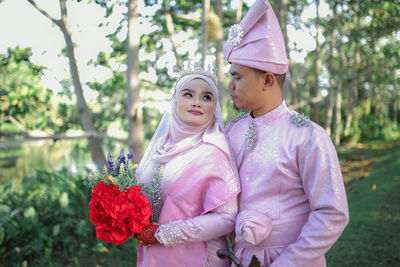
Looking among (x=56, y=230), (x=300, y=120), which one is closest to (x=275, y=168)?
(x=300, y=120)

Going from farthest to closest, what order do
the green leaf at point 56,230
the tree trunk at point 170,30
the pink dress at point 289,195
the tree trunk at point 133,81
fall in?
the tree trunk at point 170,30, the green leaf at point 56,230, the tree trunk at point 133,81, the pink dress at point 289,195

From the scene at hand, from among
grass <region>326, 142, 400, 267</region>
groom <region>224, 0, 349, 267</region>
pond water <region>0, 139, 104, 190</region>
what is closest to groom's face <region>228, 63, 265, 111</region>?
groom <region>224, 0, 349, 267</region>

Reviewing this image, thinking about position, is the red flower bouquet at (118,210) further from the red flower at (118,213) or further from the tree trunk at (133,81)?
the tree trunk at (133,81)

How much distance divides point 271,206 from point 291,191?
14 cm

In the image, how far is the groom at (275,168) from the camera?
160 centimetres

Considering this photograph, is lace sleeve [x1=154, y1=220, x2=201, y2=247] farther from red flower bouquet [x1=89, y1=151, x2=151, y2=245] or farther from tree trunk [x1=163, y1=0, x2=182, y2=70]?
tree trunk [x1=163, y1=0, x2=182, y2=70]

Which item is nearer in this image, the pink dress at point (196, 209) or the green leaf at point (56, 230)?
the pink dress at point (196, 209)

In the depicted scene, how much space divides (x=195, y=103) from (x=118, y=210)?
0.83 m

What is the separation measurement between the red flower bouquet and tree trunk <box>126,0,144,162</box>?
6.41ft

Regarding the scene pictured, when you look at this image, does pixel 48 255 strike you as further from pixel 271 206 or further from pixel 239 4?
pixel 239 4

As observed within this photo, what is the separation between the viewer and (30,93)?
439 cm

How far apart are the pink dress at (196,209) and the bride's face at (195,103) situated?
0.63 ft

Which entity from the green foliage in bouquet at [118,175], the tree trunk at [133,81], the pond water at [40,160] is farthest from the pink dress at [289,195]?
the pond water at [40,160]

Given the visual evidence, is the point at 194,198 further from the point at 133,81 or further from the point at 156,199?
the point at 133,81
